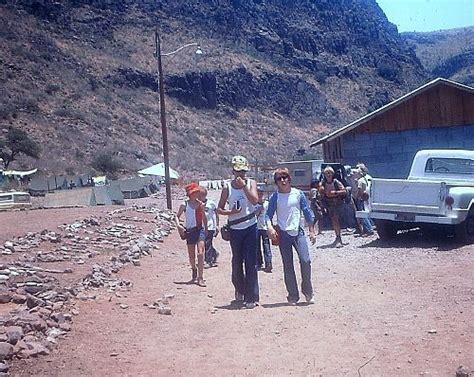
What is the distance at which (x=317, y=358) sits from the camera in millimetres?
6379

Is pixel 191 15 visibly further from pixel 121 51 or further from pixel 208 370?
pixel 208 370

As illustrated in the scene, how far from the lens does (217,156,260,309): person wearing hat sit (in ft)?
28.7

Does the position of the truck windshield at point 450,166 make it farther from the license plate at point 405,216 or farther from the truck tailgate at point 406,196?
the license plate at point 405,216

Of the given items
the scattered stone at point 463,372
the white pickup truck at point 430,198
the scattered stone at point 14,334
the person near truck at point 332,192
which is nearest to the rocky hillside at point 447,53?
the white pickup truck at point 430,198

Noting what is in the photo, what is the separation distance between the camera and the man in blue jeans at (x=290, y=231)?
344 inches

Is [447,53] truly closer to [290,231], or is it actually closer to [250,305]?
[290,231]

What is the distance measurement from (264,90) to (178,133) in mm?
16700

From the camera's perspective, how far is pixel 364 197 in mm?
15000

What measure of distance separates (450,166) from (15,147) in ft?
129

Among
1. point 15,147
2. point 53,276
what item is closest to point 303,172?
point 53,276

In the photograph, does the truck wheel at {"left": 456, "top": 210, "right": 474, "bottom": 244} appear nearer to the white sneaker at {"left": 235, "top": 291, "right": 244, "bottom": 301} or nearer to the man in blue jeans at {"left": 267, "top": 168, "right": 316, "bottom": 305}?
the man in blue jeans at {"left": 267, "top": 168, "right": 316, "bottom": 305}

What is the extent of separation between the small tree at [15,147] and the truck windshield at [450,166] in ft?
125

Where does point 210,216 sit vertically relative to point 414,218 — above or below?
above

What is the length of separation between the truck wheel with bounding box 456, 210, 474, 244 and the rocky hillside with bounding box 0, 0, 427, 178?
130 feet
